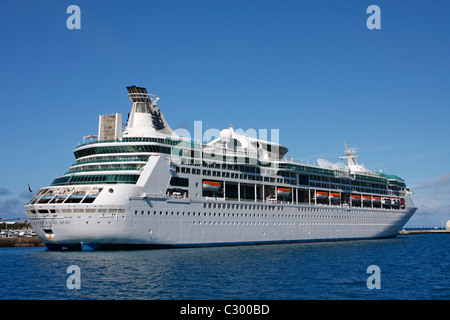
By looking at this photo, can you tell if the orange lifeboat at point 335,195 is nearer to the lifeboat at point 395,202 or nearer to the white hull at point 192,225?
the white hull at point 192,225

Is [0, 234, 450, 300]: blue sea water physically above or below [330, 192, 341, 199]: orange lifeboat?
below

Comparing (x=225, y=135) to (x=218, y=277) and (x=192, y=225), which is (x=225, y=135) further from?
(x=218, y=277)

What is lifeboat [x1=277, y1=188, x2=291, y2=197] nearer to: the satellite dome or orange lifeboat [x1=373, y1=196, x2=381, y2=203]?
the satellite dome

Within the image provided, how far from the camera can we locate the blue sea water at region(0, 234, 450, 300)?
24438 millimetres

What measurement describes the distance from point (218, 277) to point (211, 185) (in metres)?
24.8

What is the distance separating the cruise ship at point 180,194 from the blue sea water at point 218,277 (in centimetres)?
385

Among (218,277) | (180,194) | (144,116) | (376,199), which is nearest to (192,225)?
(180,194)

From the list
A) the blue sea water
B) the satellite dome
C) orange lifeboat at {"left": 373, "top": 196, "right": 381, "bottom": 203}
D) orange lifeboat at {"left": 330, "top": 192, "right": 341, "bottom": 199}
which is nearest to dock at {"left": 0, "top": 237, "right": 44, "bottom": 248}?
the blue sea water

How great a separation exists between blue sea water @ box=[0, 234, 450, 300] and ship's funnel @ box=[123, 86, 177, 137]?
54.0 feet

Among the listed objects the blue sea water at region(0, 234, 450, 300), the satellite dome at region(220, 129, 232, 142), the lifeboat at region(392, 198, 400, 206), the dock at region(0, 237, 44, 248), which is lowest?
the blue sea water at region(0, 234, 450, 300)

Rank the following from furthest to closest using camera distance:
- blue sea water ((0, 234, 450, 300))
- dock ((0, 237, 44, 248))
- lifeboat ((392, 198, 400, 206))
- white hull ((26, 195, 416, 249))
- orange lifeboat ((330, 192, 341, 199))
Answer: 1. lifeboat ((392, 198, 400, 206))
2. dock ((0, 237, 44, 248))
3. orange lifeboat ((330, 192, 341, 199))
4. white hull ((26, 195, 416, 249))
5. blue sea water ((0, 234, 450, 300))

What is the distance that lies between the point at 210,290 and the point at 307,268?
39.9 ft
